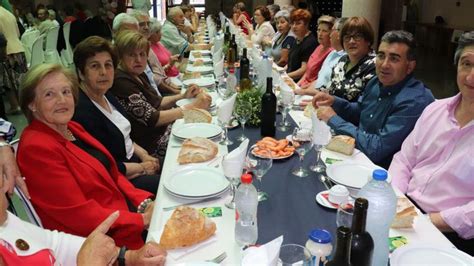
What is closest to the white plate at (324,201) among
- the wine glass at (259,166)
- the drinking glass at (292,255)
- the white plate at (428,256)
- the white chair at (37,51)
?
the wine glass at (259,166)

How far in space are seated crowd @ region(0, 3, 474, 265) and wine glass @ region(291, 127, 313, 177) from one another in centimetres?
42

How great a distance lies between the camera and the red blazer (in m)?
1.54

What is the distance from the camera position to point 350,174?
1.75 metres

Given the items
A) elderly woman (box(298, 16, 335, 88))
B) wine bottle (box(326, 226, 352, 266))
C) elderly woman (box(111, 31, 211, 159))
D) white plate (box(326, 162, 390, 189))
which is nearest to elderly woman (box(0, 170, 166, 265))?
wine bottle (box(326, 226, 352, 266))

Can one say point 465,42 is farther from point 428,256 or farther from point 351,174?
point 428,256

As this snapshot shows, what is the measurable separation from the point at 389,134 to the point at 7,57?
18.5 ft

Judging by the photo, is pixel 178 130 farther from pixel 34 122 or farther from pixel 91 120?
pixel 34 122

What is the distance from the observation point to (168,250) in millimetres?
1254

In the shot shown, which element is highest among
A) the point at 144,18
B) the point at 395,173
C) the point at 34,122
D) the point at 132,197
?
the point at 144,18

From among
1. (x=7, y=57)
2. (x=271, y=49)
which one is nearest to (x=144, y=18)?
(x=271, y=49)

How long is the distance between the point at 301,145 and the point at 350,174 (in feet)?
0.88

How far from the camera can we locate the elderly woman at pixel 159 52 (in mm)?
4918

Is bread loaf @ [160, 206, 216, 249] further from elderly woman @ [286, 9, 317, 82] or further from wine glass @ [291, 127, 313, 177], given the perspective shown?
elderly woman @ [286, 9, 317, 82]

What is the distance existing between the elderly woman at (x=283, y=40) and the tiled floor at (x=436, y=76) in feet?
10.1
